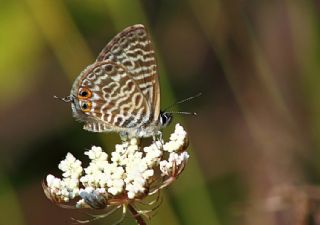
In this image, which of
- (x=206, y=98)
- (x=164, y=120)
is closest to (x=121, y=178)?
(x=164, y=120)

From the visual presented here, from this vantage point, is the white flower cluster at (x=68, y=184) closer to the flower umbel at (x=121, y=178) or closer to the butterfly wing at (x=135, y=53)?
the flower umbel at (x=121, y=178)

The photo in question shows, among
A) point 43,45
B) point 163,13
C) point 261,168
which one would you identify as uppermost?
point 43,45

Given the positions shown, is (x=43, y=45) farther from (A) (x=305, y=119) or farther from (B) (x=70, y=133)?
(A) (x=305, y=119)

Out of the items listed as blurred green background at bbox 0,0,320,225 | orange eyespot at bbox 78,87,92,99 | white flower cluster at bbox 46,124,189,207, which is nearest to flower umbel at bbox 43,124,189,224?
white flower cluster at bbox 46,124,189,207

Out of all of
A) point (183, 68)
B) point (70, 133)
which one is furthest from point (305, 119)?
point (70, 133)

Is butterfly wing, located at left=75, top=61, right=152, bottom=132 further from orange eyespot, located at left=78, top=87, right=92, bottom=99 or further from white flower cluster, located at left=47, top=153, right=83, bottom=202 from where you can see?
white flower cluster, located at left=47, top=153, right=83, bottom=202

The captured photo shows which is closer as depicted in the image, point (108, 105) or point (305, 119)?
point (108, 105)
